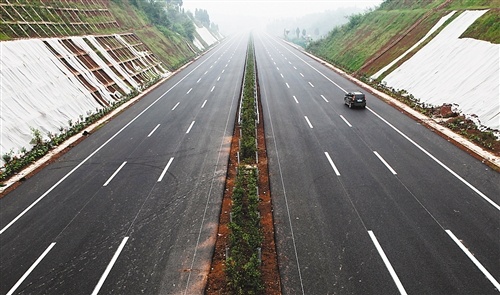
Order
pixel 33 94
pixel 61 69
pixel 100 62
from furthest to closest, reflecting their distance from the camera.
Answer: pixel 100 62, pixel 61 69, pixel 33 94

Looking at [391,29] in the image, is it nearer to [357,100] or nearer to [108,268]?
[357,100]

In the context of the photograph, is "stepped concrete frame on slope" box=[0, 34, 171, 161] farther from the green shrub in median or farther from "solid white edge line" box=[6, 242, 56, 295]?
the green shrub in median

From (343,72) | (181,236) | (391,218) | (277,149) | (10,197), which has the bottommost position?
(343,72)

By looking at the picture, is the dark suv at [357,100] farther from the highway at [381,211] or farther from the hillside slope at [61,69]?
the hillside slope at [61,69]

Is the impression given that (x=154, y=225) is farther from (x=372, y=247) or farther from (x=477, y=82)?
(x=477, y=82)

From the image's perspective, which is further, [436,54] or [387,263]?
[436,54]

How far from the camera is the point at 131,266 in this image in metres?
10.7

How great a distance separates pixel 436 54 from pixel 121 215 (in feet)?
107

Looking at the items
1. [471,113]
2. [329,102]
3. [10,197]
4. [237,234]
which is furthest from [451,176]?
[10,197]

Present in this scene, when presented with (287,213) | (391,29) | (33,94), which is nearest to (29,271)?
(287,213)

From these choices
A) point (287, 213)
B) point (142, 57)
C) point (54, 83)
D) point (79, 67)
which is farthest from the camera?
point (142, 57)

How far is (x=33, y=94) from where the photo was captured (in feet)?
78.7

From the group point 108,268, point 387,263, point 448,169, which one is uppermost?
point 108,268

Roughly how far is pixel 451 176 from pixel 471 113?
925 cm
